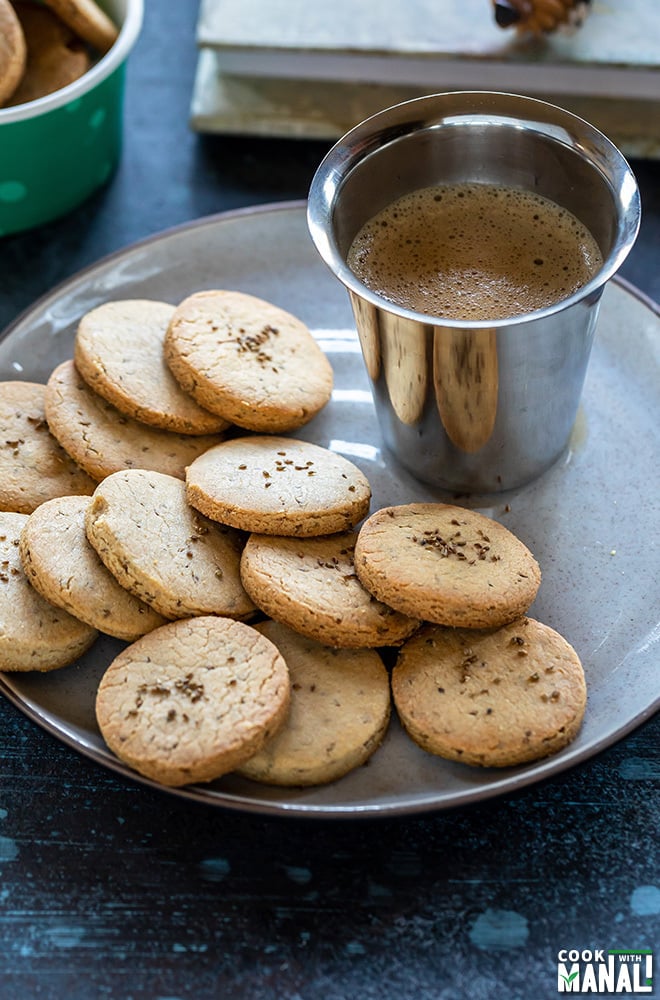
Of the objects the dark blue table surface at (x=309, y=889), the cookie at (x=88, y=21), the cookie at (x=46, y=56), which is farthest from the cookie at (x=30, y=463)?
the cookie at (x=88, y=21)

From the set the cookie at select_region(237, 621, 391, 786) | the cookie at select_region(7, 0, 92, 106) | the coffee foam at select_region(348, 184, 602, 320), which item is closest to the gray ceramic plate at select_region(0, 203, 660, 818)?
the cookie at select_region(237, 621, 391, 786)

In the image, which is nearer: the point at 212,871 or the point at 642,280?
the point at 212,871

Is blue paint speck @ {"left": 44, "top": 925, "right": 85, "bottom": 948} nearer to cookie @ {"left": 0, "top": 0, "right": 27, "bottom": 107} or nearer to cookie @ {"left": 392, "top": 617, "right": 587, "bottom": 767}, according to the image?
cookie @ {"left": 392, "top": 617, "right": 587, "bottom": 767}

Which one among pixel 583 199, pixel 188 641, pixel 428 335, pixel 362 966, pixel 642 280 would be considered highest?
pixel 583 199

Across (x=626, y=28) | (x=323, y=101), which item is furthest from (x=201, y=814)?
(x=626, y=28)

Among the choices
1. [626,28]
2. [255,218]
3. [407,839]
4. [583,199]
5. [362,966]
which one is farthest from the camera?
[626,28]

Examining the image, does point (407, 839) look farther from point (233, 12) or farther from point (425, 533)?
point (233, 12)
